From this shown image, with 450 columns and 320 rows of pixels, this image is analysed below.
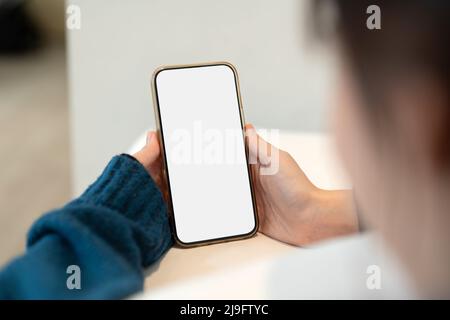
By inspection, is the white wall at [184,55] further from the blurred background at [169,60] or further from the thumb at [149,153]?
the thumb at [149,153]

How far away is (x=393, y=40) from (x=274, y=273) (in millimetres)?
142

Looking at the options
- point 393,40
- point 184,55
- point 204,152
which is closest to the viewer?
point 393,40

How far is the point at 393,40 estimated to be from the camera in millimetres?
219

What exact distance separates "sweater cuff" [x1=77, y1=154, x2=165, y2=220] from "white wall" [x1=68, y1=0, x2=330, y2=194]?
159 mm

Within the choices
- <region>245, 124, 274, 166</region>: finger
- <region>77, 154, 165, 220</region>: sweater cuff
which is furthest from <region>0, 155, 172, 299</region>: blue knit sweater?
<region>245, 124, 274, 166</region>: finger

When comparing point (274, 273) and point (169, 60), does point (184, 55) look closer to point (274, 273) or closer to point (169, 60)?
point (169, 60)

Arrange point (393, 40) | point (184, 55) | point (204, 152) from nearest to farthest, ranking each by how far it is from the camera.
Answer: point (393, 40) < point (204, 152) < point (184, 55)

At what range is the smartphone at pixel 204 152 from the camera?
339 mm

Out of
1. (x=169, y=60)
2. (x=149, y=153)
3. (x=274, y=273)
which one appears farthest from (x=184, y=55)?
(x=274, y=273)

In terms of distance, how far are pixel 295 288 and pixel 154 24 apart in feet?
0.91

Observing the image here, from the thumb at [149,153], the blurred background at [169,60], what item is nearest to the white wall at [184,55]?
A: the blurred background at [169,60]

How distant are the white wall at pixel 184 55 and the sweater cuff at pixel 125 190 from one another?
0.16 meters

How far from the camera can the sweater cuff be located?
29cm
